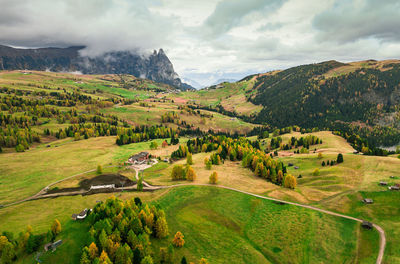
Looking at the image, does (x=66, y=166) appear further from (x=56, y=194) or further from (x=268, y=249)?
(x=268, y=249)

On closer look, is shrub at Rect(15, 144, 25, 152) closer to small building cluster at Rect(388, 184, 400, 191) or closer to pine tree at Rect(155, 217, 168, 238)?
pine tree at Rect(155, 217, 168, 238)

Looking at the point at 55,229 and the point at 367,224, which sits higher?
the point at 55,229

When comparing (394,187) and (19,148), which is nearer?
(394,187)

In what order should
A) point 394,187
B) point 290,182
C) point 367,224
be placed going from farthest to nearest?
point 290,182 < point 394,187 < point 367,224

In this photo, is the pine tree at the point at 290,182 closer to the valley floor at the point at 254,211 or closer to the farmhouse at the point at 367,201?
the valley floor at the point at 254,211

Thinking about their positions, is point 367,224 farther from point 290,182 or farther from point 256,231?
point 256,231

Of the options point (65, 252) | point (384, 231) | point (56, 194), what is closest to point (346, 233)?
point (384, 231)

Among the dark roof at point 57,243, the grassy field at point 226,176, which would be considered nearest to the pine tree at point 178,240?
the dark roof at point 57,243

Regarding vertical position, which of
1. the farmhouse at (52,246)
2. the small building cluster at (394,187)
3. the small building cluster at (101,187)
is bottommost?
the small building cluster at (101,187)

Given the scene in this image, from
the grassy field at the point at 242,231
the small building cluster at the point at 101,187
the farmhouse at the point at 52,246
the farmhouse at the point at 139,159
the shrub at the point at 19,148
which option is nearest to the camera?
the farmhouse at the point at 52,246

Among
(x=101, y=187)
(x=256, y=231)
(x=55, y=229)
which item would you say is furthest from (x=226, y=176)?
(x=55, y=229)

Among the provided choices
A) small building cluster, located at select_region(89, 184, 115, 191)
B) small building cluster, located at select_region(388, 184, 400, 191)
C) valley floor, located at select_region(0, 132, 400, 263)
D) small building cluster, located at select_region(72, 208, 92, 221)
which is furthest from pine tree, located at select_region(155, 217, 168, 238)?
small building cluster, located at select_region(388, 184, 400, 191)
